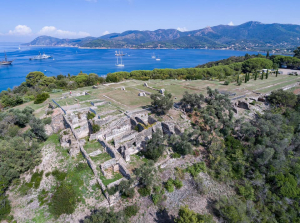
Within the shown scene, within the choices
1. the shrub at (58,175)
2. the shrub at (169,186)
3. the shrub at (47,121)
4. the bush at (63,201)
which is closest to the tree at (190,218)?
the shrub at (169,186)

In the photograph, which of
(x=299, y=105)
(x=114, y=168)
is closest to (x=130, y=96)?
(x=114, y=168)

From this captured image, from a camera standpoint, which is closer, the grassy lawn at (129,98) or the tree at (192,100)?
the tree at (192,100)

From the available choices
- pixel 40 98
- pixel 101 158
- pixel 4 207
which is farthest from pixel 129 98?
pixel 4 207

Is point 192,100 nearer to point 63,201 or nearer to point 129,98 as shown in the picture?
point 129,98

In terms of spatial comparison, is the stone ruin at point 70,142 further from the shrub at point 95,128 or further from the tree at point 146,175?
the tree at point 146,175

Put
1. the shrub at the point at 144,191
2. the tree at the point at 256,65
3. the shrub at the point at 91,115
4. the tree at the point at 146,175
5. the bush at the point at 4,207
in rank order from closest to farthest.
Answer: the bush at the point at 4,207
the tree at the point at 146,175
the shrub at the point at 144,191
the shrub at the point at 91,115
the tree at the point at 256,65

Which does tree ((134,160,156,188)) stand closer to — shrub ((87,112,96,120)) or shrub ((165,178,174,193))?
shrub ((165,178,174,193))

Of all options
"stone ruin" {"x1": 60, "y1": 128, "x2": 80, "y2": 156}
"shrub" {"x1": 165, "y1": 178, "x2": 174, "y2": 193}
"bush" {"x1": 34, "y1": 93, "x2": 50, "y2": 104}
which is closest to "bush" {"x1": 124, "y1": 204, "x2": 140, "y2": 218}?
"shrub" {"x1": 165, "y1": 178, "x2": 174, "y2": 193}
